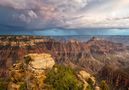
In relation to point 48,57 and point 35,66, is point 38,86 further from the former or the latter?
point 48,57

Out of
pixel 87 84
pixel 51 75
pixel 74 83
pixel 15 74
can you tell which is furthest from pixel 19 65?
pixel 87 84

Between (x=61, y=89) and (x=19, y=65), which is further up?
(x=19, y=65)

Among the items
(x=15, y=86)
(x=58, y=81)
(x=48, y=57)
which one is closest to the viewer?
(x=15, y=86)

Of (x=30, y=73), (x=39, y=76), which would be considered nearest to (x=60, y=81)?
(x=39, y=76)

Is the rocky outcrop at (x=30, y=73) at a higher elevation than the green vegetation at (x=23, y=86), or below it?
higher

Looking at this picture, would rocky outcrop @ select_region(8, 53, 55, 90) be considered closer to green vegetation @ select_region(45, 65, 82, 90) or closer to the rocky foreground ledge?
the rocky foreground ledge

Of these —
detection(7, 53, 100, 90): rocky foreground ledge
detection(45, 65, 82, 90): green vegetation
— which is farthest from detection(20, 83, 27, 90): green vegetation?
detection(45, 65, 82, 90): green vegetation

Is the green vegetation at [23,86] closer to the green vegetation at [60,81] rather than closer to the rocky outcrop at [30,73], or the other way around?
the rocky outcrop at [30,73]

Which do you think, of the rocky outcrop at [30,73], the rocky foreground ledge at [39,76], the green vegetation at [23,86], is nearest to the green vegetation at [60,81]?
the rocky foreground ledge at [39,76]
